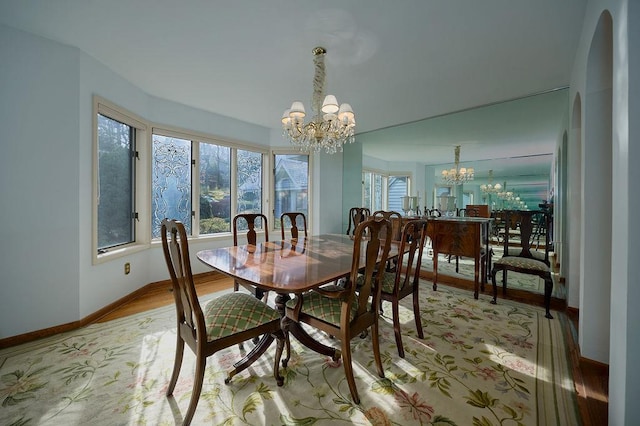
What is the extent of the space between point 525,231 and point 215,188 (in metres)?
4.24

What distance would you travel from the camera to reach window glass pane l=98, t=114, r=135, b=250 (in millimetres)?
2725

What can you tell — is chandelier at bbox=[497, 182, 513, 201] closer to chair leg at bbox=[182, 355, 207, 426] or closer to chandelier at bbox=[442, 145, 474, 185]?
chandelier at bbox=[442, 145, 474, 185]

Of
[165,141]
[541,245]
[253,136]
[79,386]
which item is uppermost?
[253,136]

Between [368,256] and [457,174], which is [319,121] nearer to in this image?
[368,256]

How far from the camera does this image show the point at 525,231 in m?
2.88

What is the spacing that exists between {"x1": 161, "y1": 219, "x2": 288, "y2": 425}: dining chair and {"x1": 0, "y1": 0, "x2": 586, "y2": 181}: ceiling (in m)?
1.65

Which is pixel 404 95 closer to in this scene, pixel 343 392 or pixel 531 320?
pixel 531 320

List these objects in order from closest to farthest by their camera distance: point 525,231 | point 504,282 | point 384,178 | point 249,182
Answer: point 525,231, point 504,282, point 249,182, point 384,178

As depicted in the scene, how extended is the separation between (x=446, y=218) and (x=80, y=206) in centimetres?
419

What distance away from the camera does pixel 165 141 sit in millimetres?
3574

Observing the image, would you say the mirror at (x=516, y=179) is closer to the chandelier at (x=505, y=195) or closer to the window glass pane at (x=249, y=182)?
the chandelier at (x=505, y=195)

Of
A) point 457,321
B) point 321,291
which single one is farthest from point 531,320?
point 321,291

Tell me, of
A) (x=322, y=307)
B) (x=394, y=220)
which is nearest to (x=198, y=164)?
(x=394, y=220)

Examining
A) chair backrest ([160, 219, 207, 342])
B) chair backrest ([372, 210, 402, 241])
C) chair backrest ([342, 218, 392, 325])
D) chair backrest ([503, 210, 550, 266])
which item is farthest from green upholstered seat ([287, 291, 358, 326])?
chair backrest ([503, 210, 550, 266])
